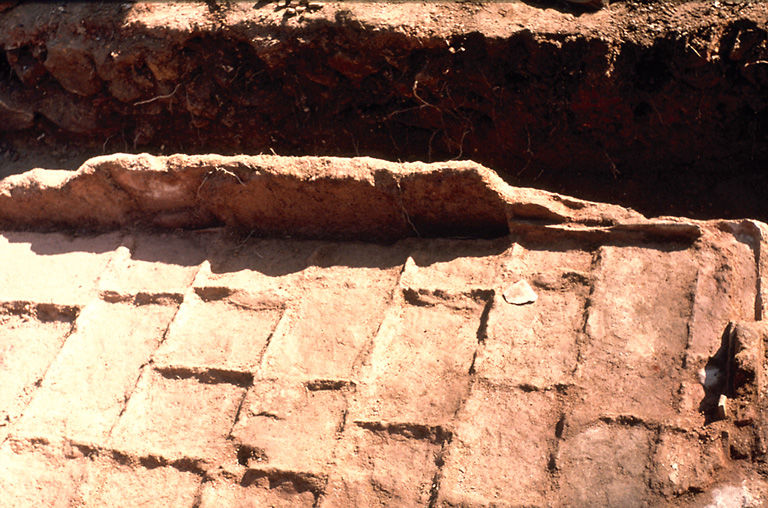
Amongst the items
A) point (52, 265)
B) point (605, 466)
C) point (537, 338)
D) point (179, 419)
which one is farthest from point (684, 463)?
point (52, 265)

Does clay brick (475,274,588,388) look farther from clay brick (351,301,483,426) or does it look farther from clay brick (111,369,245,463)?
clay brick (111,369,245,463)

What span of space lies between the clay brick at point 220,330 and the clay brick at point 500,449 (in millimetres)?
749

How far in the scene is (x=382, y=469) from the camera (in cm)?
233

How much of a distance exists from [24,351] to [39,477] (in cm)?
56

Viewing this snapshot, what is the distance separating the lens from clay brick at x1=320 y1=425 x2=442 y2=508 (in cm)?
226

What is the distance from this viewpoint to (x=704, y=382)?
227cm

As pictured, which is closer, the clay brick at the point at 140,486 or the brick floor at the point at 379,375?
the brick floor at the point at 379,375

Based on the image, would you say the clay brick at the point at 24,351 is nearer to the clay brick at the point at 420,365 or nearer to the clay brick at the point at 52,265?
the clay brick at the point at 52,265

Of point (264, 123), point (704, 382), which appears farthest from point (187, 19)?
point (704, 382)

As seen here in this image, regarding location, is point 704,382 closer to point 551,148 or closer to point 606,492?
point 606,492

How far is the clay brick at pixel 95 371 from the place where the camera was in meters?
2.74

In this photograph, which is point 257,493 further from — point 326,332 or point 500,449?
point 500,449

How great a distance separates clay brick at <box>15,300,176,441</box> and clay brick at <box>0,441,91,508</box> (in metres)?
0.07

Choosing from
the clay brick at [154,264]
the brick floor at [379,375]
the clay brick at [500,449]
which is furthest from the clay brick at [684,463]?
the clay brick at [154,264]
